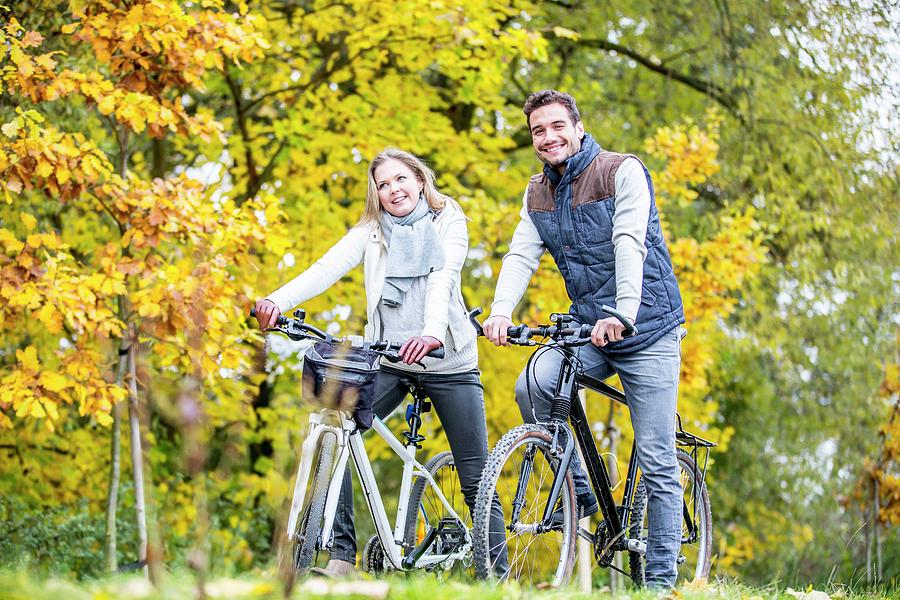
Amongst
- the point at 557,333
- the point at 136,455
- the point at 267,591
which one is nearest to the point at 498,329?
the point at 557,333

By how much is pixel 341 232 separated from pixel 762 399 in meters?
A: 6.31

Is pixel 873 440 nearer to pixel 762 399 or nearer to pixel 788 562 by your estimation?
pixel 762 399

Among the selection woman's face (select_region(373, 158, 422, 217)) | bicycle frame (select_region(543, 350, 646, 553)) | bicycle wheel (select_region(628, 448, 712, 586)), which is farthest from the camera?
bicycle wheel (select_region(628, 448, 712, 586))

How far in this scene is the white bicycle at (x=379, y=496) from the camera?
353 cm

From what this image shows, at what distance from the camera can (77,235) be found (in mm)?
8398

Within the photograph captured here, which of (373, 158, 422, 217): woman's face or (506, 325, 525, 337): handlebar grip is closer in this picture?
(506, 325, 525, 337): handlebar grip

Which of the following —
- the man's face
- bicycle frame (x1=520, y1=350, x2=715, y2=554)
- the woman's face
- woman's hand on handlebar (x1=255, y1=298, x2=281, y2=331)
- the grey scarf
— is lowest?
bicycle frame (x1=520, y1=350, x2=715, y2=554)

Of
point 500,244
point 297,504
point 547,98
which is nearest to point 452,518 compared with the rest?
point 297,504

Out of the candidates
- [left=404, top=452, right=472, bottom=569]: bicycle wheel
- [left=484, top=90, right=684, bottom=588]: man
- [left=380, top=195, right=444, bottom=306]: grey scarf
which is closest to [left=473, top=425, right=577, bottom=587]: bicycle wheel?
[left=484, top=90, right=684, bottom=588]: man

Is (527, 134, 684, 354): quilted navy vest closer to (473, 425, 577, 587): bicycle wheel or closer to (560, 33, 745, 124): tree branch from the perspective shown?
(473, 425, 577, 587): bicycle wheel

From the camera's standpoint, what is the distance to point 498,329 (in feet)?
12.8

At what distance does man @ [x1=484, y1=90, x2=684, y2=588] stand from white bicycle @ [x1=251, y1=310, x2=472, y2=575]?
0.53 metres

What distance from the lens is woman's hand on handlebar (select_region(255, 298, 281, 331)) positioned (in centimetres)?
370

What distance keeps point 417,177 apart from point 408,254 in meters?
0.38
